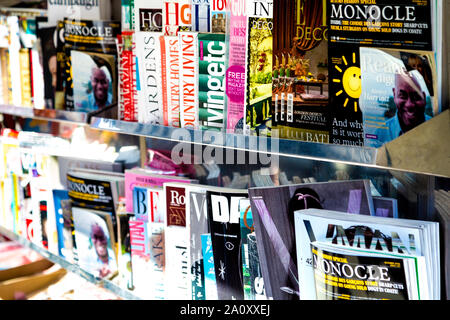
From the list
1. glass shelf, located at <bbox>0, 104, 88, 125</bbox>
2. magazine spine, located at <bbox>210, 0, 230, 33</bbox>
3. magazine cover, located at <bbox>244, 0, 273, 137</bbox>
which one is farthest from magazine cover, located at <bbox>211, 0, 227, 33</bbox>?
glass shelf, located at <bbox>0, 104, 88, 125</bbox>

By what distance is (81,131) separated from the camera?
246 cm

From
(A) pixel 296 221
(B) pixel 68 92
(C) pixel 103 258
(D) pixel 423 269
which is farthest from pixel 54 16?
(D) pixel 423 269

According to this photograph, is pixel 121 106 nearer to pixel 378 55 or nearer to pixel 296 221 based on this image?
pixel 296 221

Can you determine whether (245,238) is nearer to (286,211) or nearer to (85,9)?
(286,211)

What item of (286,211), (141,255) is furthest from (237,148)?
(141,255)

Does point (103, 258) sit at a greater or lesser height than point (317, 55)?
lesser

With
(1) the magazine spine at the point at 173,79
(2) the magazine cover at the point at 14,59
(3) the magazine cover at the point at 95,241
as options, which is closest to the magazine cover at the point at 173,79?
(1) the magazine spine at the point at 173,79

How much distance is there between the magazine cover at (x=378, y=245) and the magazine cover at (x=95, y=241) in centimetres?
92

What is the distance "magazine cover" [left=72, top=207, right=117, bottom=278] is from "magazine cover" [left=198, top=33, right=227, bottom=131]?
0.70 metres

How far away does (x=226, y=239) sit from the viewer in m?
1.63

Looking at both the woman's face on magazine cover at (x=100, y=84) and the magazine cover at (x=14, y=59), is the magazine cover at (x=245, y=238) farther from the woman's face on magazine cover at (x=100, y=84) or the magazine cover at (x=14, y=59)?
the magazine cover at (x=14, y=59)

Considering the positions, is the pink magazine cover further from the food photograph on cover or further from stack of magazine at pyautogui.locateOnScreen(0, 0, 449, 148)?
stack of magazine at pyautogui.locateOnScreen(0, 0, 449, 148)

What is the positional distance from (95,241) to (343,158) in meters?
1.19
